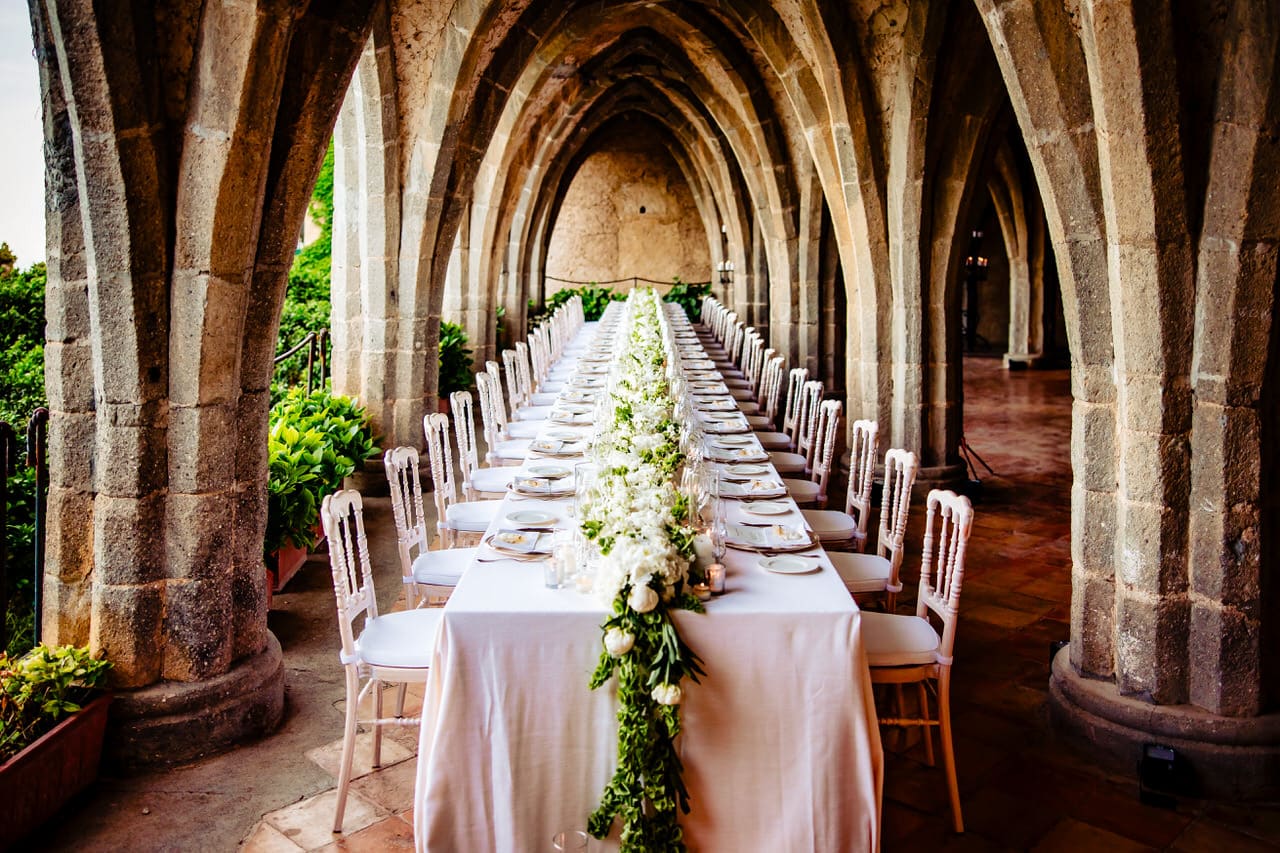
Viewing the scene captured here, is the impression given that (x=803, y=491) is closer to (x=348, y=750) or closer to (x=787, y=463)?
(x=787, y=463)

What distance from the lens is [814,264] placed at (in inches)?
454

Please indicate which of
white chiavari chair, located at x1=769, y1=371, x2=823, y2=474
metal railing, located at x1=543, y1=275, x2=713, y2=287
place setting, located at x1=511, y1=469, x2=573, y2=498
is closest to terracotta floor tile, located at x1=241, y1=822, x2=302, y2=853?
place setting, located at x1=511, y1=469, x2=573, y2=498

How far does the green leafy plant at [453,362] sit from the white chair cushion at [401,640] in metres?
7.18

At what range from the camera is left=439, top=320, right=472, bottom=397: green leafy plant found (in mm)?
10484

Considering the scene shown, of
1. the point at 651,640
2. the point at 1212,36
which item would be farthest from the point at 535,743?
the point at 1212,36

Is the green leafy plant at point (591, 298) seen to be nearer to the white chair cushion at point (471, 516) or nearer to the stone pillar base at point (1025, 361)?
the stone pillar base at point (1025, 361)

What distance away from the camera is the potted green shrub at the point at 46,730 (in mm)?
2779

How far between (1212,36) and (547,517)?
2.70m

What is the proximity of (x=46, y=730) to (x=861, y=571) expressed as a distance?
9.37ft

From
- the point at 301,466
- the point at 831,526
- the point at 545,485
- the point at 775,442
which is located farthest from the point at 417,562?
the point at 775,442

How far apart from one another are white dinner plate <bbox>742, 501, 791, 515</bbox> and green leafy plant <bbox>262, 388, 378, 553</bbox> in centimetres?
190

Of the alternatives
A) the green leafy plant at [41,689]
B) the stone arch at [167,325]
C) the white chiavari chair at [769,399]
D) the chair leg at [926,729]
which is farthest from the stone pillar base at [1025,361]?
the green leafy plant at [41,689]

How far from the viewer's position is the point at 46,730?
9.85ft

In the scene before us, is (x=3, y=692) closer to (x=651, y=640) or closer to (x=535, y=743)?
(x=535, y=743)
